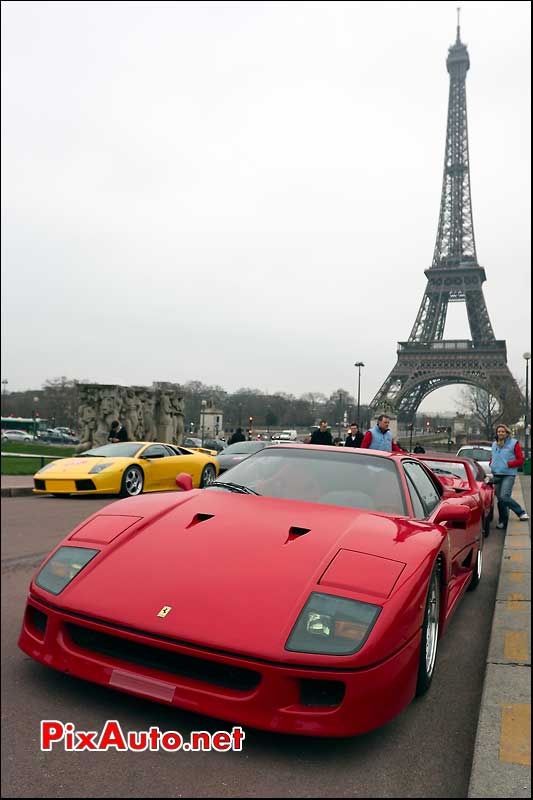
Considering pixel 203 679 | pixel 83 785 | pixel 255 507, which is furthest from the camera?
pixel 255 507

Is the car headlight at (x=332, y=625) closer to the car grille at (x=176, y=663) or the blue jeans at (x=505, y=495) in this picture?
the car grille at (x=176, y=663)

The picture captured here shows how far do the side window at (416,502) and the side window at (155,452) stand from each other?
1165mm

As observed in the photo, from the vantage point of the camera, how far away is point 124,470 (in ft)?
8.41

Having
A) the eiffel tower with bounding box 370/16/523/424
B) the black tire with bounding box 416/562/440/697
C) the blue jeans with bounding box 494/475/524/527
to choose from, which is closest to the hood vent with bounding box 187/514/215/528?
the black tire with bounding box 416/562/440/697

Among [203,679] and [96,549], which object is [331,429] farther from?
[203,679]

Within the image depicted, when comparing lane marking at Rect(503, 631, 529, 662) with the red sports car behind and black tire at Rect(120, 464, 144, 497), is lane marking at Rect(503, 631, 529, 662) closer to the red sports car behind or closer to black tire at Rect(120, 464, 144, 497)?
the red sports car behind

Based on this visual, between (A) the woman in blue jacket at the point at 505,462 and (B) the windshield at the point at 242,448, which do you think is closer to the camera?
(B) the windshield at the point at 242,448

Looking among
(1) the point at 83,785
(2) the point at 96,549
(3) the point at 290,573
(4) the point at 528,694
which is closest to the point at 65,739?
(1) the point at 83,785

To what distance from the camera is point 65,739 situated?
1110 mm

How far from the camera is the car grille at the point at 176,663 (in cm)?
119

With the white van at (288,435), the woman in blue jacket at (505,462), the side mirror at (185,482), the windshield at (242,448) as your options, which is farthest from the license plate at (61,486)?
the woman in blue jacket at (505,462)

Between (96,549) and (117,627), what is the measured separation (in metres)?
0.29

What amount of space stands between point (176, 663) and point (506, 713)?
1.12m

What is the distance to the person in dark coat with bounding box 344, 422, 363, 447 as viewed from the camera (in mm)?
3754
